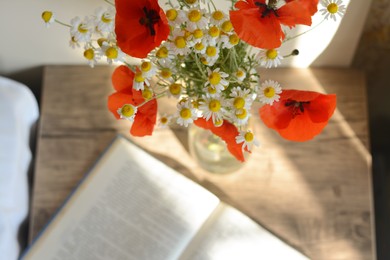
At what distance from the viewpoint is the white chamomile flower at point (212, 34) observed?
56cm

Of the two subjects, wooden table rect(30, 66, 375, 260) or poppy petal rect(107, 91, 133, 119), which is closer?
poppy petal rect(107, 91, 133, 119)

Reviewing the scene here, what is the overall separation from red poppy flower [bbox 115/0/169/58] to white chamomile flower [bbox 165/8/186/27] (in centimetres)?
1

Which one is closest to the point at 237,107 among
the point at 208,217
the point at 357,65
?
the point at 208,217

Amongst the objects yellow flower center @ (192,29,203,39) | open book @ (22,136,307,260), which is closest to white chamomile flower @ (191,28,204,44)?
yellow flower center @ (192,29,203,39)

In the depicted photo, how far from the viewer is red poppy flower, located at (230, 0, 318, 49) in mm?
526

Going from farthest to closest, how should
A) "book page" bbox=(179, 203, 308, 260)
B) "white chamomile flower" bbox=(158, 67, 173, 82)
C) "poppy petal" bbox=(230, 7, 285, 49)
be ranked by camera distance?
1. "book page" bbox=(179, 203, 308, 260)
2. "white chamomile flower" bbox=(158, 67, 173, 82)
3. "poppy petal" bbox=(230, 7, 285, 49)

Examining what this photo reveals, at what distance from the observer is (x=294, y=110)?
649mm

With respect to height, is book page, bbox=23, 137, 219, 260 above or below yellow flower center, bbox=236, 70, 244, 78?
below

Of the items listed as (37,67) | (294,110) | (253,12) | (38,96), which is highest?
(253,12)

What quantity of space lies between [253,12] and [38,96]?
0.76 metres

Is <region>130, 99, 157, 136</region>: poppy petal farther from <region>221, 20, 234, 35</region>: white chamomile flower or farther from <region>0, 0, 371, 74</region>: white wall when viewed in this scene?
<region>0, 0, 371, 74</region>: white wall

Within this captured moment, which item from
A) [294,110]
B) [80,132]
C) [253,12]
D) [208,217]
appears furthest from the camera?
[80,132]

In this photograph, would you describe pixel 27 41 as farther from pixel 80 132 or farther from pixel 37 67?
pixel 80 132

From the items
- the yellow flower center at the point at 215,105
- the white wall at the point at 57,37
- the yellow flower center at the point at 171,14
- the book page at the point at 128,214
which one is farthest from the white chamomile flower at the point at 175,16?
the book page at the point at 128,214
